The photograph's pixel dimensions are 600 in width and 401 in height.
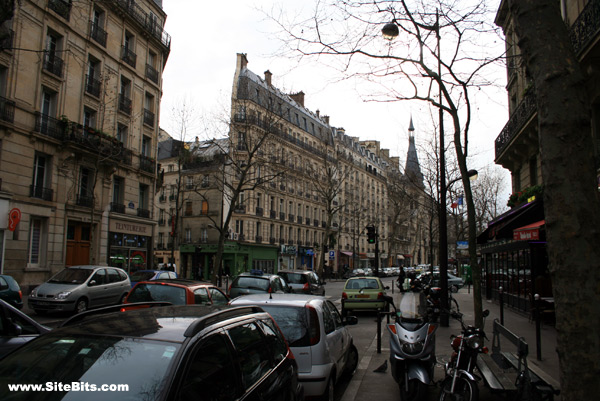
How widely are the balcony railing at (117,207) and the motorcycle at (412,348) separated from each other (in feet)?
77.0

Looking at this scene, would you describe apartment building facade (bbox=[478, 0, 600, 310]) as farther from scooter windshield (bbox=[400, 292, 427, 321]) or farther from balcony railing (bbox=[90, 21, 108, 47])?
balcony railing (bbox=[90, 21, 108, 47])

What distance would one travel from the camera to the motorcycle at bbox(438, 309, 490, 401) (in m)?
4.79

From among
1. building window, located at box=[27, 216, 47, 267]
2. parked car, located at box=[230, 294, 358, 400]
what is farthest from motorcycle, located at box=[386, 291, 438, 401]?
building window, located at box=[27, 216, 47, 267]

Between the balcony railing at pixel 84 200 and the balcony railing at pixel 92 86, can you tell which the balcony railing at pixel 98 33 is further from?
the balcony railing at pixel 84 200

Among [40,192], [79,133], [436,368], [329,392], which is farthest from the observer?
[79,133]

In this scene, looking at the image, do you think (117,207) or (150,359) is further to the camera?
(117,207)

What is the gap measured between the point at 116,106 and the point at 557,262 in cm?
2746

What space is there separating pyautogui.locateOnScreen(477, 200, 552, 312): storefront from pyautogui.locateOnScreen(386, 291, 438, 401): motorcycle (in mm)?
5291

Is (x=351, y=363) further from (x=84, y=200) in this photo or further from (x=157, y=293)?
(x=84, y=200)

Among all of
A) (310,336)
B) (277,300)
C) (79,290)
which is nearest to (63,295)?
(79,290)

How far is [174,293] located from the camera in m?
9.16

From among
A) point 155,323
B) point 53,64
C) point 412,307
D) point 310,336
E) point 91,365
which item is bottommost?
point 310,336

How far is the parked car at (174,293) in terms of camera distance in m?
9.03

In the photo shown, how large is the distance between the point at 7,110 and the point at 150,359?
69.6 ft
